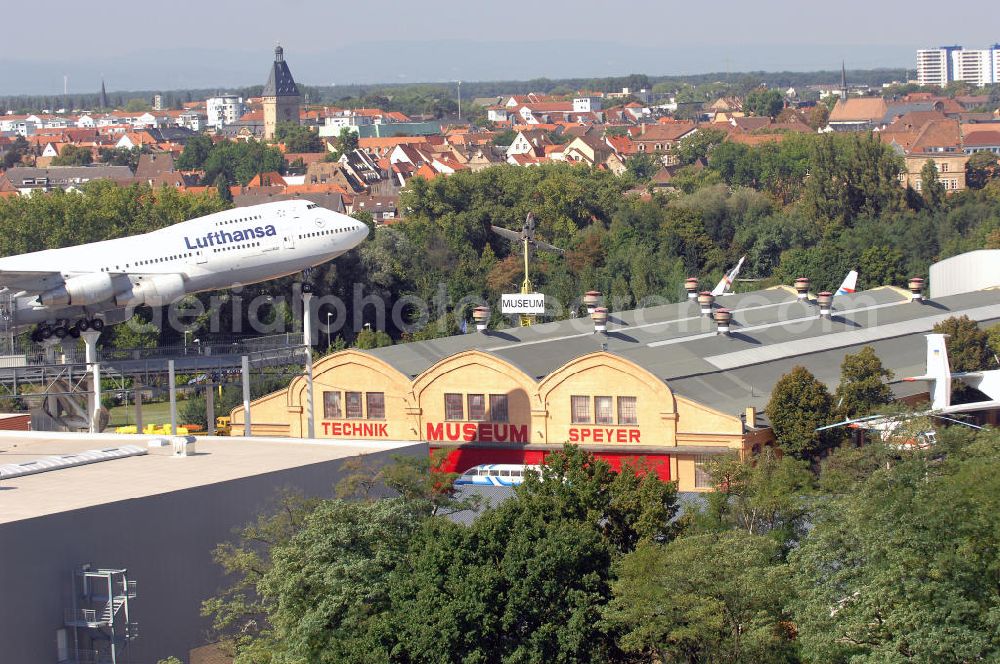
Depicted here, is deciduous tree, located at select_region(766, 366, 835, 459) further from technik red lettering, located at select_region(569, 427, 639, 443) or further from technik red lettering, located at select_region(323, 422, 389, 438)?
technik red lettering, located at select_region(323, 422, 389, 438)

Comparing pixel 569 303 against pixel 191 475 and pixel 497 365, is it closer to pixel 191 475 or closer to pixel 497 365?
pixel 497 365

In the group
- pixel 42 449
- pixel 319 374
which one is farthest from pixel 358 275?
pixel 42 449

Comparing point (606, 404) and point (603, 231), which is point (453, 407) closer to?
point (606, 404)

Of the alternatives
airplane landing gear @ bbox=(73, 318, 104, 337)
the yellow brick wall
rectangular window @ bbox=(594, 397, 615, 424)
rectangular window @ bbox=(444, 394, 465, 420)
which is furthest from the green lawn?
rectangular window @ bbox=(594, 397, 615, 424)

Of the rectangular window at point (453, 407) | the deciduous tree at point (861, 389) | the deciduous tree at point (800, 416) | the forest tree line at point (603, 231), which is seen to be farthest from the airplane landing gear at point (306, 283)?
the forest tree line at point (603, 231)

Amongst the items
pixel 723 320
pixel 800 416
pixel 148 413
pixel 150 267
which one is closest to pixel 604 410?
pixel 800 416

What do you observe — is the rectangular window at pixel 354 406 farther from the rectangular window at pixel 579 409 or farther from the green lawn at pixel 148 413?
the green lawn at pixel 148 413
